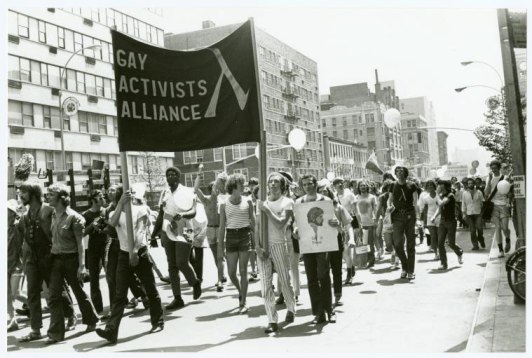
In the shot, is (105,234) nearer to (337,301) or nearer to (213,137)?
(213,137)

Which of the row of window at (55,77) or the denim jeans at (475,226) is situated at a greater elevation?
the row of window at (55,77)

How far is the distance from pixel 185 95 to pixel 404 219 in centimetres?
500

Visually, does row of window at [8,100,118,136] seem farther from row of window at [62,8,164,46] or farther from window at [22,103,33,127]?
row of window at [62,8,164,46]

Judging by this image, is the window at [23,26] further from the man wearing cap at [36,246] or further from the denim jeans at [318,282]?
the denim jeans at [318,282]

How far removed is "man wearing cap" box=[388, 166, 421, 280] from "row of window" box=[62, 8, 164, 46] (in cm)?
3952

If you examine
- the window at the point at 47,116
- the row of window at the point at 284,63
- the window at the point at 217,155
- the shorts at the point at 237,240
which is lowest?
the shorts at the point at 237,240

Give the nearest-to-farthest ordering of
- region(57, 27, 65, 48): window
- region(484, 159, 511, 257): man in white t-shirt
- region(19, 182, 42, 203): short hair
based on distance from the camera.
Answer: region(19, 182, 42, 203): short hair → region(484, 159, 511, 257): man in white t-shirt → region(57, 27, 65, 48): window

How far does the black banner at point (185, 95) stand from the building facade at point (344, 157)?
79.6 m

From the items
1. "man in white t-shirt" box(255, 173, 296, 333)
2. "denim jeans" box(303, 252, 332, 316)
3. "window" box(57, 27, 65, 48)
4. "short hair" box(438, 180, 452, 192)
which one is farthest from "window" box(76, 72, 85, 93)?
"denim jeans" box(303, 252, 332, 316)

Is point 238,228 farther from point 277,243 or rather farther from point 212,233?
point 212,233

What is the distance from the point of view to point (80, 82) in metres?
46.2

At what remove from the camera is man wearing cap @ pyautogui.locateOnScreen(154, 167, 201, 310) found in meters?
8.80

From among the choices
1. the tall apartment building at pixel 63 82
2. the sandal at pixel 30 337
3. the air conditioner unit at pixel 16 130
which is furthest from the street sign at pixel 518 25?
the air conditioner unit at pixel 16 130

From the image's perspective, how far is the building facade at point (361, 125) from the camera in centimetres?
11181
